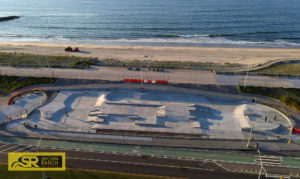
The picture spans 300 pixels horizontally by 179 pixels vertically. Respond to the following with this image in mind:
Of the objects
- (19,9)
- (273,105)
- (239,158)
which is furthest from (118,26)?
(19,9)

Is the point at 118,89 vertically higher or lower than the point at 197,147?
higher

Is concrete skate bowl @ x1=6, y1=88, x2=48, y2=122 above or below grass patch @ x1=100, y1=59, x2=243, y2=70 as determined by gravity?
below

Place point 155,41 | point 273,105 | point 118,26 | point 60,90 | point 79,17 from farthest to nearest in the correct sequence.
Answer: point 79,17
point 118,26
point 155,41
point 60,90
point 273,105

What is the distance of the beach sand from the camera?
8194 cm

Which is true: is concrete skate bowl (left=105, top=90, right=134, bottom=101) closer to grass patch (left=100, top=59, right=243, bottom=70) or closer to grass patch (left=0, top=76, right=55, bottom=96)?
grass patch (left=100, top=59, right=243, bottom=70)

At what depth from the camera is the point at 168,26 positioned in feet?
410

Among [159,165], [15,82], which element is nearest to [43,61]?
[15,82]

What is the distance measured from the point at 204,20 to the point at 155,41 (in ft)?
158

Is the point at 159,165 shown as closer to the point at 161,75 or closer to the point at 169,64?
the point at 161,75

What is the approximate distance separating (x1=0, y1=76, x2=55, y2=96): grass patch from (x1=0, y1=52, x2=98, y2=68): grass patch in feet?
33.2

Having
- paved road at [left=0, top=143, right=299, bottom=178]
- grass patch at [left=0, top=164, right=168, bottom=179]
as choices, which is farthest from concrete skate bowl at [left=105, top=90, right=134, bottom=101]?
grass patch at [left=0, top=164, right=168, bottom=179]

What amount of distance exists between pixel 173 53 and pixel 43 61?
50.9 meters

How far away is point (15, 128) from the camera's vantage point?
139ft

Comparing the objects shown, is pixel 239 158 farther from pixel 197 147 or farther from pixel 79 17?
pixel 79 17
